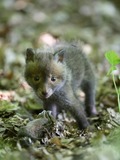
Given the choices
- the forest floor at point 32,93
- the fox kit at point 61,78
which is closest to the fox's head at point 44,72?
the fox kit at point 61,78

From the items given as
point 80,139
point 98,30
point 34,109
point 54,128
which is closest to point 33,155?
point 80,139

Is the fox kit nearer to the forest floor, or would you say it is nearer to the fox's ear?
the fox's ear

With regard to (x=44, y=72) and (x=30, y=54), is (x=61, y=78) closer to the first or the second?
(x=44, y=72)

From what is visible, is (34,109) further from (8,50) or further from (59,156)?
(8,50)

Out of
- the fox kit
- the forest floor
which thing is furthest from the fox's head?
the forest floor

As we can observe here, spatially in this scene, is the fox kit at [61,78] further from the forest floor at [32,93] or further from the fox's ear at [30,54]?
the forest floor at [32,93]
